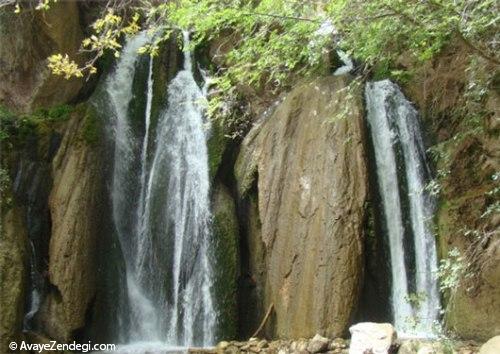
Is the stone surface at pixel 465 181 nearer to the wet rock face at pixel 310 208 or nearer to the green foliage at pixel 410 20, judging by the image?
the wet rock face at pixel 310 208

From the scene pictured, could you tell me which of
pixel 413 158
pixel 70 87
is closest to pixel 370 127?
pixel 413 158

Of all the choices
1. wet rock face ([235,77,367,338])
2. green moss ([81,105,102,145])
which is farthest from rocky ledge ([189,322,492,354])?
green moss ([81,105,102,145])

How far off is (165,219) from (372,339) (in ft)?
15.9

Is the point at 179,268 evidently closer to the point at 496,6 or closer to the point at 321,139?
the point at 321,139

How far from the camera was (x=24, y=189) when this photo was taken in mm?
10094

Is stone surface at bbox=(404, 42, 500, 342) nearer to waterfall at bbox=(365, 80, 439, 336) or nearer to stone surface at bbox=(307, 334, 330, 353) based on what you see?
waterfall at bbox=(365, 80, 439, 336)

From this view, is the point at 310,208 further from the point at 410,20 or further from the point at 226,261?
Answer: the point at 410,20

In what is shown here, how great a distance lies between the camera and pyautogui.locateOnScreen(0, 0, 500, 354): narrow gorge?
26.8 ft

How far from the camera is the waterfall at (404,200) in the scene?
871 cm

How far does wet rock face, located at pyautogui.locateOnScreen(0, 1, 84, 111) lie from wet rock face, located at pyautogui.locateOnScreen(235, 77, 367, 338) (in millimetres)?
4410

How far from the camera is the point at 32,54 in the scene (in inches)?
435

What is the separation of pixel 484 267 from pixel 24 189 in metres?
8.05

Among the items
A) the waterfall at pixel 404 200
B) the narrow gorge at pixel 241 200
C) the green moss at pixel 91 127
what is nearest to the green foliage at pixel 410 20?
the narrow gorge at pixel 241 200

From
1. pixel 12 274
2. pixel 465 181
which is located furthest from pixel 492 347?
pixel 12 274
